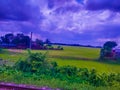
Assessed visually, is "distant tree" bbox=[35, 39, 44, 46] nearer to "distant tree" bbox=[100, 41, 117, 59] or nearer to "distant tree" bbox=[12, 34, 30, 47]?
"distant tree" bbox=[12, 34, 30, 47]

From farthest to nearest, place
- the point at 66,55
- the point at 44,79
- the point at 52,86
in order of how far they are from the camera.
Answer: the point at 66,55 < the point at 44,79 < the point at 52,86

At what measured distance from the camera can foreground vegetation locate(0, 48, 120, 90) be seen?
23.1ft

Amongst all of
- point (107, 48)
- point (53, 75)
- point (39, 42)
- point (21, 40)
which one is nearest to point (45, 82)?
point (53, 75)

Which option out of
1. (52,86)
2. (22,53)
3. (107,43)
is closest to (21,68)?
(22,53)

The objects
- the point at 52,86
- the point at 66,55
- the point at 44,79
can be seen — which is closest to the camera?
the point at 52,86

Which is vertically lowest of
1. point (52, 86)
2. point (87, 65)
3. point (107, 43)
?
point (52, 86)

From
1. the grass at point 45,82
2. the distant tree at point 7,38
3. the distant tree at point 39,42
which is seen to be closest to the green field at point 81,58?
the distant tree at point 39,42

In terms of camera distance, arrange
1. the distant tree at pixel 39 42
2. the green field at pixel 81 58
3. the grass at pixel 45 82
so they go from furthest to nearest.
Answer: the distant tree at pixel 39 42 < the green field at pixel 81 58 < the grass at pixel 45 82

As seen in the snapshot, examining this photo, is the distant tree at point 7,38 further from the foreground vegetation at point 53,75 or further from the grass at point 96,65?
the grass at point 96,65

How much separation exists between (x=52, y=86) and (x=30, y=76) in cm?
125

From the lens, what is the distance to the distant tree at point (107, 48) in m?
7.58

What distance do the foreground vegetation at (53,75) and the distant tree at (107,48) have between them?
0.56 meters

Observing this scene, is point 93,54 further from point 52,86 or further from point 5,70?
point 5,70

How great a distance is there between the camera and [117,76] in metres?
7.51
